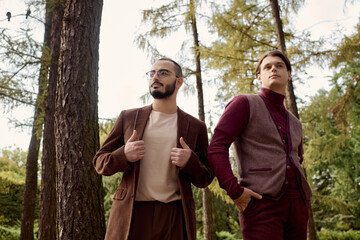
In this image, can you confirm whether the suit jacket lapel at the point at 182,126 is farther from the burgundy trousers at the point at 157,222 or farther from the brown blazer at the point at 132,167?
the burgundy trousers at the point at 157,222

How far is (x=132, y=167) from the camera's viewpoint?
87.7 inches

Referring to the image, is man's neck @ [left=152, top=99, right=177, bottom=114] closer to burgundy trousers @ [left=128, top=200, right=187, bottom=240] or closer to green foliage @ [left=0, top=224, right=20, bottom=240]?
burgundy trousers @ [left=128, top=200, right=187, bottom=240]

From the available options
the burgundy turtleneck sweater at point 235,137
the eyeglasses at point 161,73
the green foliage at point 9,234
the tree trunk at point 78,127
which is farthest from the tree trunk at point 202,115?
the green foliage at point 9,234

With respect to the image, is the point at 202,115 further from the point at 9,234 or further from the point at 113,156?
the point at 9,234

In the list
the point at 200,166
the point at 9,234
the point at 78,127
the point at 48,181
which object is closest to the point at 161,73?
the point at 200,166

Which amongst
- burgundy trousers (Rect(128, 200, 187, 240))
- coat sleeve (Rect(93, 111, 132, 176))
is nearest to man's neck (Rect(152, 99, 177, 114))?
coat sleeve (Rect(93, 111, 132, 176))

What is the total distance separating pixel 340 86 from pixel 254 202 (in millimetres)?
17868

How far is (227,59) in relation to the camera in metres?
7.68

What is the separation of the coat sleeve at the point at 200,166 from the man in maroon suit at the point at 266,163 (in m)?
0.12

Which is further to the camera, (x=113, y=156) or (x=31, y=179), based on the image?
(x=31, y=179)

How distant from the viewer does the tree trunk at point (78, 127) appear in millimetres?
2912

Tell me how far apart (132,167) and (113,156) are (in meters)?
0.16

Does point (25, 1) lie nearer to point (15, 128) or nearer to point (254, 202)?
point (15, 128)

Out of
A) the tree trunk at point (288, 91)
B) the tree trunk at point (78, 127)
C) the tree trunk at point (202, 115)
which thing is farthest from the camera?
the tree trunk at point (202, 115)
